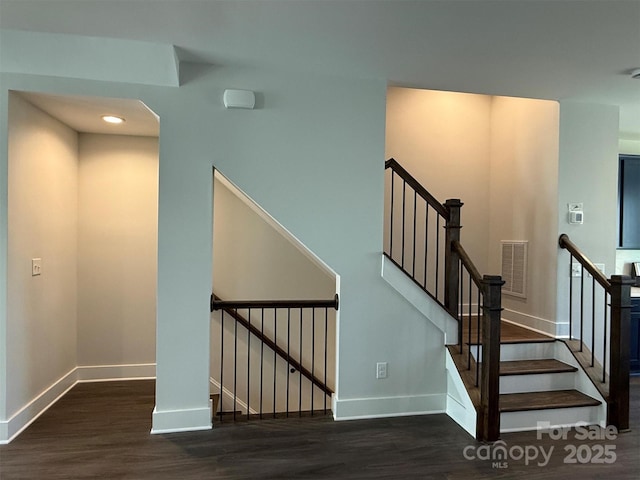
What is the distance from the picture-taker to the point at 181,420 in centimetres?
288

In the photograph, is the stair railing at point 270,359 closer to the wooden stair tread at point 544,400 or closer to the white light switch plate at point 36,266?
the white light switch plate at point 36,266

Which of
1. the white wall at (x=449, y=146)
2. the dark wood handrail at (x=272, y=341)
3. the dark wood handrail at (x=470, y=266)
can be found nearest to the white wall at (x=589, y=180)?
the white wall at (x=449, y=146)

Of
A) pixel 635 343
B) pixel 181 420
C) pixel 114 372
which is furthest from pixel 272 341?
pixel 635 343

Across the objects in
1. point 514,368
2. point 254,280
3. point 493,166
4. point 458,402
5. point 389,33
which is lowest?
point 458,402

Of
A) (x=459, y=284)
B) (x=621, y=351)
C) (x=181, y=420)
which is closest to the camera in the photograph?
(x=181, y=420)

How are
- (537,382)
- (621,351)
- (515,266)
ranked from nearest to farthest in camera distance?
(621,351) → (537,382) → (515,266)

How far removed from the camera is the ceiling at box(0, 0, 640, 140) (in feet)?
7.20

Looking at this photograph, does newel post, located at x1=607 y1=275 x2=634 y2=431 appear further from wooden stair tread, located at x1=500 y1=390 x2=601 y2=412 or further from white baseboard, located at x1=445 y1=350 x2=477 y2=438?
white baseboard, located at x1=445 y1=350 x2=477 y2=438

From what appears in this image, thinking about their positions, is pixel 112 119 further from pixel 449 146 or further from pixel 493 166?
pixel 493 166

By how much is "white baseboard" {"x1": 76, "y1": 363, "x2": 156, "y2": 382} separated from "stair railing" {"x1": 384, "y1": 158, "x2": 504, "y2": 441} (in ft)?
8.83

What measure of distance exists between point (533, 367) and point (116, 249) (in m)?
3.95

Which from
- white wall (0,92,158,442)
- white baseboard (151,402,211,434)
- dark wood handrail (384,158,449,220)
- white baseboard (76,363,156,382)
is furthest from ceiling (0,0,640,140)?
white baseboard (76,363,156,382)

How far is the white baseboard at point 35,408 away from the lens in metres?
2.70

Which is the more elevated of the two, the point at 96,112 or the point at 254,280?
the point at 96,112
